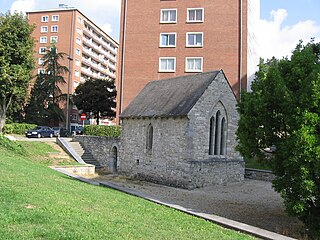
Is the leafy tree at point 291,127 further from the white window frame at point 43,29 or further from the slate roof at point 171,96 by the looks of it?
the white window frame at point 43,29

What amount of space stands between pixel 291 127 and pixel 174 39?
1229 inches

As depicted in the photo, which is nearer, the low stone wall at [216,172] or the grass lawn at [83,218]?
the grass lawn at [83,218]

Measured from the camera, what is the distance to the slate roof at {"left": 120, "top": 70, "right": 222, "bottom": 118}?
19.9 m

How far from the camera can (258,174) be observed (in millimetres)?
22578

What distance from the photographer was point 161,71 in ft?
128

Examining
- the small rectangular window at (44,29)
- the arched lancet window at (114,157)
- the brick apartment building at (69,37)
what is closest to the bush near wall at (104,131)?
the arched lancet window at (114,157)

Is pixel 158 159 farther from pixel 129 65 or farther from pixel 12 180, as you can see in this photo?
pixel 129 65

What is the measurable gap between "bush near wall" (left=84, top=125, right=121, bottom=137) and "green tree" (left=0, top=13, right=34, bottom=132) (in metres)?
12.2

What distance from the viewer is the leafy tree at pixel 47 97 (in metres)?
48.6

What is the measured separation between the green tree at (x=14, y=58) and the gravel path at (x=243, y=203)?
26.6 metres

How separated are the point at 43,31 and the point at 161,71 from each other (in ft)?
143

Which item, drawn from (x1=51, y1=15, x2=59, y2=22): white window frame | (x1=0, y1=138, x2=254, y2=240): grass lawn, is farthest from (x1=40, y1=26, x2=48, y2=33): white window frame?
(x1=0, y1=138, x2=254, y2=240): grass lawn

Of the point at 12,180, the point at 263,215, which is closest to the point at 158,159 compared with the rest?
the point at 263,215

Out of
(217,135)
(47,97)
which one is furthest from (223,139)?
(47,97)
